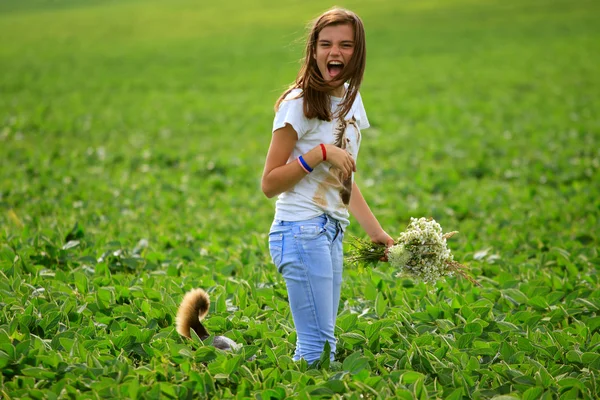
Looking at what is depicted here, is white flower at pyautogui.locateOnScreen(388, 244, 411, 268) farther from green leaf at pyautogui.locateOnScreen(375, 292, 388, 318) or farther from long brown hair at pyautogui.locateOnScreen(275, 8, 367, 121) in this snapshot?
green leaf at pyautogui.locateOnScreen(375, 292, 388, 318)

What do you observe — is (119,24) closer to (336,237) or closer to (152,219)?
(152,219)

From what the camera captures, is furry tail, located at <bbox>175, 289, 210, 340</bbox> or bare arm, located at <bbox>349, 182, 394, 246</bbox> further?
furry tail, located at <bbox>175, 289, 210, 340</bbox>

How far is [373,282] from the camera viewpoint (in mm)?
5738

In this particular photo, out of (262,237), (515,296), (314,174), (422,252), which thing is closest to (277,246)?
(314,174)

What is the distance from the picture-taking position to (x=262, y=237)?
739 centimetres

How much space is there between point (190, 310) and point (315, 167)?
3.96ft

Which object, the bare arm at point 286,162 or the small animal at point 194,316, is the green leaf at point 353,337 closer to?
the small animal at point 194,316

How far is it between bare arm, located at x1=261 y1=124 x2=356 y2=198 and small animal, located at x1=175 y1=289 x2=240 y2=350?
913mm

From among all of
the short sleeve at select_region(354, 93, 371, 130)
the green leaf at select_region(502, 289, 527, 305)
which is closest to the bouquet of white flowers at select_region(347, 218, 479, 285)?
the short sleeve at select_region(354, 93, 371, 130)

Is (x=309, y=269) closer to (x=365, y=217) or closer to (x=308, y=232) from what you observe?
(x=308, y=232)

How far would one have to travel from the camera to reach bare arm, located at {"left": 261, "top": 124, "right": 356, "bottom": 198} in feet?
11.8

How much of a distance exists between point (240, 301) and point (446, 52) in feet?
81.9

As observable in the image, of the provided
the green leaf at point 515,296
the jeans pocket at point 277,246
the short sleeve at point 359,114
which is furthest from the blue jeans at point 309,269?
the green leaf at point 515,296

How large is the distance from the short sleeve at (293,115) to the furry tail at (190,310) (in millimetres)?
1188
